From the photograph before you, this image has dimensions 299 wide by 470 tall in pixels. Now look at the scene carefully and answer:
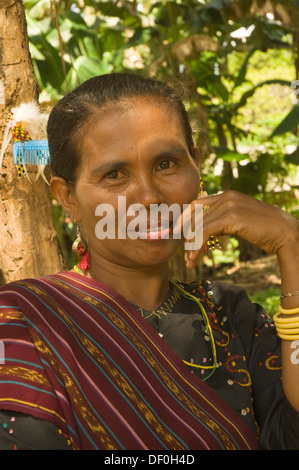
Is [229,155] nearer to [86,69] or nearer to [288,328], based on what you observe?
[86,69]

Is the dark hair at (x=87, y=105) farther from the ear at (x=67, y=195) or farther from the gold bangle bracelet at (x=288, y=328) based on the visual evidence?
the gold bangle bracelet at (x=288, y=328)

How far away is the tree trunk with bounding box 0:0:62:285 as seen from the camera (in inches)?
89.5

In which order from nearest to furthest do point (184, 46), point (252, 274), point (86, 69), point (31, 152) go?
point (31, 152) < point (86, 69) < point (184, 46) < point (252, 274)

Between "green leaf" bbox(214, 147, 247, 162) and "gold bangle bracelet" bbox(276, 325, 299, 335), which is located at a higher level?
"green leaf" bbox(214, 147, 247, 162)

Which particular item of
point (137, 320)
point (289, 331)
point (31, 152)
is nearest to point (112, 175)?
point (137, 320)

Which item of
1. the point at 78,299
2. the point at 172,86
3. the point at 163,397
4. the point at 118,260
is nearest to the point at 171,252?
the point at 118,260

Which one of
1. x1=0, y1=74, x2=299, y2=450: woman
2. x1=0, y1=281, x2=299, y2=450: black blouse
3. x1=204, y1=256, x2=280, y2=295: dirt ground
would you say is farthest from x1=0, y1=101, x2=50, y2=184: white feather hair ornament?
x1=204, y1=256, x2=280, y2=295: dirt ground

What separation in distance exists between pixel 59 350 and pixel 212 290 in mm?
687

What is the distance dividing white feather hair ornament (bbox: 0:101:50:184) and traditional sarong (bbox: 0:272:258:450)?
1.80 ft

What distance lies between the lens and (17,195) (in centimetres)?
227

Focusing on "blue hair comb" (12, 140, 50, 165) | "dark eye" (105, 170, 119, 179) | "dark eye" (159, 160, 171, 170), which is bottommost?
"dark eye" (105, 170, 119, 179)

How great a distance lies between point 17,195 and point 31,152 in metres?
0.18

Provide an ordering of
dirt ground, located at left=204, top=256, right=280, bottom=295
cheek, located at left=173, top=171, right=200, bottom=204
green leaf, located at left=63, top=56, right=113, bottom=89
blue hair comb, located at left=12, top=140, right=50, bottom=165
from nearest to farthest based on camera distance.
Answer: cheek, located at left=173, top=171, right=200, bottom=204
blue hair comb, located at left=12, top=140, right=50, bottom=165
green leaf, located at left=63, top=56, right=113, bottom=89
dirt ground, located at left=204, top=256, right=280, bottom=295

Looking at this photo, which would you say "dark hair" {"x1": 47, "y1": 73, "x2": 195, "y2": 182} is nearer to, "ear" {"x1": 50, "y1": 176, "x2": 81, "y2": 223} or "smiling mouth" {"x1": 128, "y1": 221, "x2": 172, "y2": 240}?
"ear" {"x1": 50, "y1": 176, "x2": 81, "y2": 223}
